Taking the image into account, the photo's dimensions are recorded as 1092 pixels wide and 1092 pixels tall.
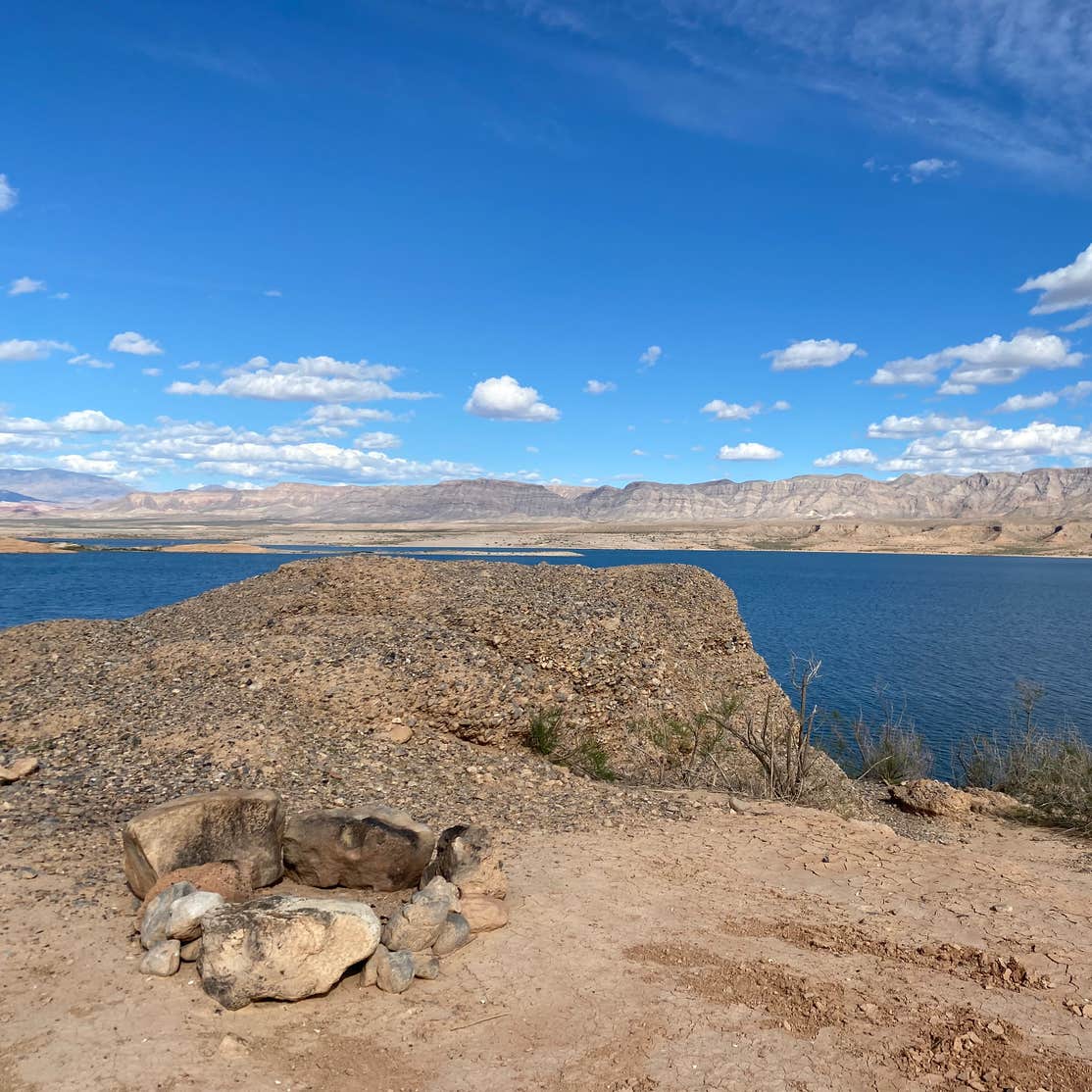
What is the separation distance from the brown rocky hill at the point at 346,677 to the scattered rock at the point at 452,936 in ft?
12.9

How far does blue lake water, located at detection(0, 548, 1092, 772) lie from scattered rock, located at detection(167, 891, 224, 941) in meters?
20.6

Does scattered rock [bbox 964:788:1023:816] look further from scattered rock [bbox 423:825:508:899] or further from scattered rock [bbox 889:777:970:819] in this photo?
scattered rock [bbox 423:825:508:899]

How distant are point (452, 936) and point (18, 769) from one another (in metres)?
7.13

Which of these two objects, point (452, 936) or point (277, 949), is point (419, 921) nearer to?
point (452, 936)

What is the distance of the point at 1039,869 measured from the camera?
10.0m

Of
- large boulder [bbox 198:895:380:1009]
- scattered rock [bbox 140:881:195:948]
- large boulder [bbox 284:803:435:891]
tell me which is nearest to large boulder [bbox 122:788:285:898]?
large boulder [bbox 284:803:435:891]

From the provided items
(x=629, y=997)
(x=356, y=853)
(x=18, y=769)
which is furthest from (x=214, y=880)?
(x=18, y=769)

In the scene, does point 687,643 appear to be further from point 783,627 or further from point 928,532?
point 928,532

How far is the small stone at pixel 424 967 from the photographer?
20.9ft

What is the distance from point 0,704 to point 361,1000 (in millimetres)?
10411

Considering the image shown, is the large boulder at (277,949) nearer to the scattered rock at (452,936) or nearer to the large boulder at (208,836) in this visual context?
the scattered rock at (452,936)

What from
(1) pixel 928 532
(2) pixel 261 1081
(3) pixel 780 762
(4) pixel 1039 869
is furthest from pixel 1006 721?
(1) pixel 928 532

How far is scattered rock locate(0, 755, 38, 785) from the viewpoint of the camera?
10266 mm

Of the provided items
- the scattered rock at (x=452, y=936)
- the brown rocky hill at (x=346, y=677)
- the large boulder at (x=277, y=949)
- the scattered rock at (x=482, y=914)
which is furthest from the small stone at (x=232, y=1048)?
the brown rocky hill at (x=346, y=677)
